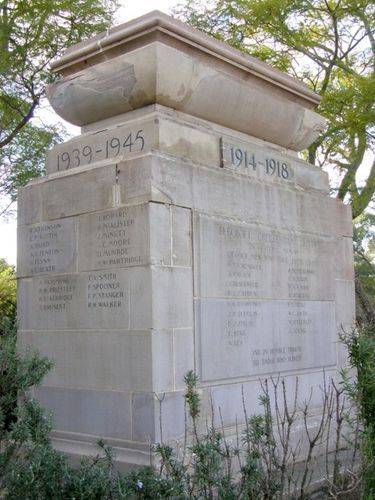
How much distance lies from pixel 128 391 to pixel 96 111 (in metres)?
2.56

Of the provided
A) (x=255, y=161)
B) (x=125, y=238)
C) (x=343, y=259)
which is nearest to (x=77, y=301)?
(x=125, y=238)

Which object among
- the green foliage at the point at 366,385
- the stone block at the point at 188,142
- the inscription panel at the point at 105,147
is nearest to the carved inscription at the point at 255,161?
the stone block at the point at 188,142

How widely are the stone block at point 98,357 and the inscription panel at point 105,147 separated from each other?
150cm

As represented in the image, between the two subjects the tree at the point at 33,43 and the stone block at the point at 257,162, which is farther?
the tree at the point at 33,43

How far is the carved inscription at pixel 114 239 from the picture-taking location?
5.03 metres

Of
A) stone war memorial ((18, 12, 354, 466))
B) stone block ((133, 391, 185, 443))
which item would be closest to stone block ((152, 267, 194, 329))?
stone war memorial ((18, 12, 354, 466))

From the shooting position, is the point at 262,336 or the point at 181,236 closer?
the point at 181,236

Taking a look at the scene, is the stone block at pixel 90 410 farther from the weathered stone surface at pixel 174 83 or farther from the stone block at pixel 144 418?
the weathered stone surface at pixel 174 83

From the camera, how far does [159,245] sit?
5.02 m

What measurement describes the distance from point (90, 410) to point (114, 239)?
144 cm

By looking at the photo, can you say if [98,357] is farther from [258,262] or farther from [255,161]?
[255,161]

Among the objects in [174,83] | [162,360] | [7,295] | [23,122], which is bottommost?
[162,360]

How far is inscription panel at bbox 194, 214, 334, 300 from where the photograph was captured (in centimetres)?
545

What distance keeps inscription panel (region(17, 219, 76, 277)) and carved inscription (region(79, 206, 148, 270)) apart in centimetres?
16
